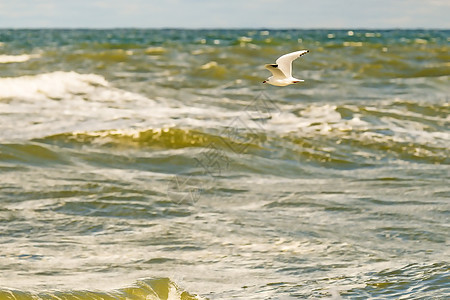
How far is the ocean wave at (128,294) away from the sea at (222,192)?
1cm

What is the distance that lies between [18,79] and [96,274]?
1032 cm

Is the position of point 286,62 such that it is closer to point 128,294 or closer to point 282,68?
point 282,68

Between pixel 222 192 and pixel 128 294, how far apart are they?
2.74 metres

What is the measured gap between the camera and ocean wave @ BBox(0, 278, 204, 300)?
4.08 m

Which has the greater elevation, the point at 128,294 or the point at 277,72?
the point at 277,72

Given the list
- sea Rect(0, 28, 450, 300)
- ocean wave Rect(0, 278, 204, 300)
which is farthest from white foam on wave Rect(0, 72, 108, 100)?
ocean wave Rect(0, 278, 204, 300)

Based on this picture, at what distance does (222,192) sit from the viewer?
22.3ft

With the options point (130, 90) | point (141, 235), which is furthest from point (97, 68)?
→ point (141, 235)

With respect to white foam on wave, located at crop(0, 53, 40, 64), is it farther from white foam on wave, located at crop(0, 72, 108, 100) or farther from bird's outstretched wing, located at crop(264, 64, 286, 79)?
bird's outstretched wing, located at crop(264, 64, 286, 79)

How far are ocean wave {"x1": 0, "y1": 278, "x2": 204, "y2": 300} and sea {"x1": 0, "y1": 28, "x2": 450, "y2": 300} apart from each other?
0.01 m

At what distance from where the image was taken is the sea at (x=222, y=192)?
4492mm

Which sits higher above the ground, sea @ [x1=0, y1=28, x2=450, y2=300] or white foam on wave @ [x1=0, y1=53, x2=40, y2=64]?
white foam on wave @ [x1=0, y1=53, x2=40, y2=64]

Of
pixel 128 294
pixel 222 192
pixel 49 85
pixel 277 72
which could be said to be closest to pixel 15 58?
pixel 49 85

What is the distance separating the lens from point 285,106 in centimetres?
1196
